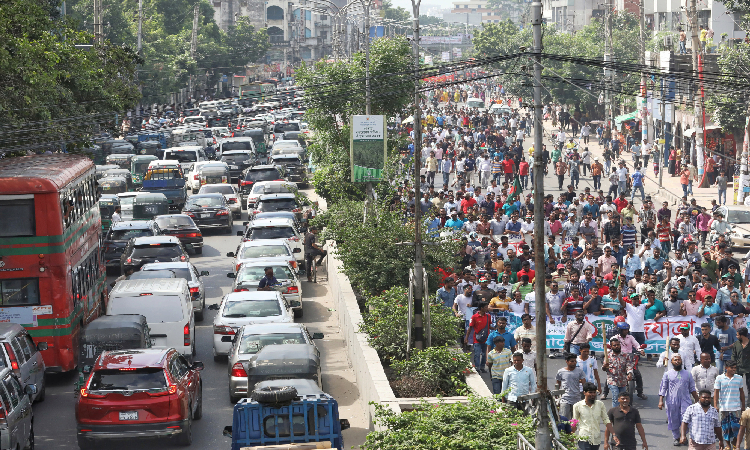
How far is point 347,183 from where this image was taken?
3466cm

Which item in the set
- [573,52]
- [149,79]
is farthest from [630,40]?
[149,79]

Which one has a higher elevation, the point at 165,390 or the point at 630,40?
the point at 630,40

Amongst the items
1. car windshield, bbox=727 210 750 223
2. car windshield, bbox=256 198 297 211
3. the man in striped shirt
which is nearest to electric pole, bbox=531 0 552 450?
the man in striped shirt

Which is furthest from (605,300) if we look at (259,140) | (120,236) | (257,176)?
(259,140)

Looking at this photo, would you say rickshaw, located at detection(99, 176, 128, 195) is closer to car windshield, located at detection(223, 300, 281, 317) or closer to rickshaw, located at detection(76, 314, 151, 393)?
car windshield, located at detection(223, 300, 281, 317)

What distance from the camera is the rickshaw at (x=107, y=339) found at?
1730cm

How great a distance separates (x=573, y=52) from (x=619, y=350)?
2801 inches

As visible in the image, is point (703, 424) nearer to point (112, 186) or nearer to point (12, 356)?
point (12, 356)

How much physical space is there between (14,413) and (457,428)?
216 inches

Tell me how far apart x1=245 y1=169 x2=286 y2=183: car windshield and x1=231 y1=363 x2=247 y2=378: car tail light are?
26.1 metres

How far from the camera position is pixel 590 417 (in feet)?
44.4

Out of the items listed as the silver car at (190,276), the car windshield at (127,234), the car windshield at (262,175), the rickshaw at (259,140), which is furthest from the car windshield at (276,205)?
the rickshaw at (259,140)

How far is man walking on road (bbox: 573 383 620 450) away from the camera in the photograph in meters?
13.5

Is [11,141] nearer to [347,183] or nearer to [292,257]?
[292,257]
